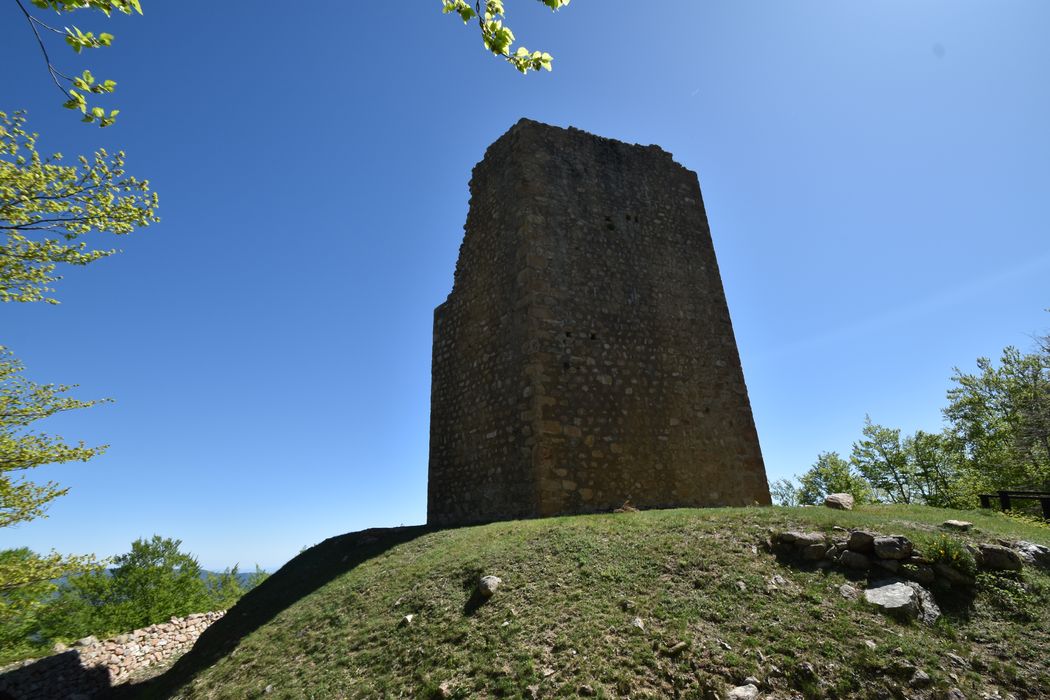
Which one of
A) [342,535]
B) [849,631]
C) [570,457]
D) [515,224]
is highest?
[515,224]

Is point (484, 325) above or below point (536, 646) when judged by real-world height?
above

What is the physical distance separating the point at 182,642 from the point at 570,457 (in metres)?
12.4

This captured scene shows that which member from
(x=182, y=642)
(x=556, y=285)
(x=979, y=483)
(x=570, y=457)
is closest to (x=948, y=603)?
(x=570, y=457)

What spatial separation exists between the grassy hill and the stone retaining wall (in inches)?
189

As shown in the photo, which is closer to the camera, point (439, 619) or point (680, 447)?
point (439, 619)

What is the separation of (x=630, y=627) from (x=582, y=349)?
6.95 metres

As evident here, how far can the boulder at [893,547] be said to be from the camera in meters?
5.89

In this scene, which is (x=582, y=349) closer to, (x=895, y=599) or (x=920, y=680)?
(x=895, y=599)

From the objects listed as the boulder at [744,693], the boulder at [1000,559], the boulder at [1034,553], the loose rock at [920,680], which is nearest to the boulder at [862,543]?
the boulder at [1000,559]

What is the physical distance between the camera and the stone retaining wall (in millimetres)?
11547

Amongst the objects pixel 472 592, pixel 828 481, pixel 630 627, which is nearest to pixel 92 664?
pixel 472 592

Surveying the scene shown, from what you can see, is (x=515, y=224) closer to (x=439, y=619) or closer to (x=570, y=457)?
(x=570, y=457)

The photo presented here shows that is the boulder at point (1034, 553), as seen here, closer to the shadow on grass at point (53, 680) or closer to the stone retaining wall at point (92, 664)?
the shadow on grass at point (53, 680)

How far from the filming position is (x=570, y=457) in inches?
421
